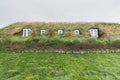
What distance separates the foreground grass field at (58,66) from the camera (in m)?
35.6

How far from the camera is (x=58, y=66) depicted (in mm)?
38031

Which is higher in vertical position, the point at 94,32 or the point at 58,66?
the point at 94,32

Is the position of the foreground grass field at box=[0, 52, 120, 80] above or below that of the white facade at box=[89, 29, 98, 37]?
below

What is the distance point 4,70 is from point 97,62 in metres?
12.0

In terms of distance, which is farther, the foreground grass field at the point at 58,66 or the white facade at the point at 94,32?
the white facade at the point at 94,32

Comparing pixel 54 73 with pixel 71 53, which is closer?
pixel 54 73

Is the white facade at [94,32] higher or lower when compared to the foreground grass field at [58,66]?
higher

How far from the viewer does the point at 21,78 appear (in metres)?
34.8

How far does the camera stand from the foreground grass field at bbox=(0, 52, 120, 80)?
117 feet

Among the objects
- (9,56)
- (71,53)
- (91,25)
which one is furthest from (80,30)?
(9,56)

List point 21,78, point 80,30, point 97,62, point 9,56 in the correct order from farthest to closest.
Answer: point 80,30 → point 9,56 → point 97,62 → point 21,78

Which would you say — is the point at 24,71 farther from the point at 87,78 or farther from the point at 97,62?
the point at 97,62

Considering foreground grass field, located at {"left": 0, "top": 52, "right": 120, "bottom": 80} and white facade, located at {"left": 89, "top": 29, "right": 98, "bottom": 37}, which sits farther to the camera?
white facade, located at {"left": 89, "top": 29, "right": 98, "bottom": 37}

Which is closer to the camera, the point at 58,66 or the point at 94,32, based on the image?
the point at 58,66
